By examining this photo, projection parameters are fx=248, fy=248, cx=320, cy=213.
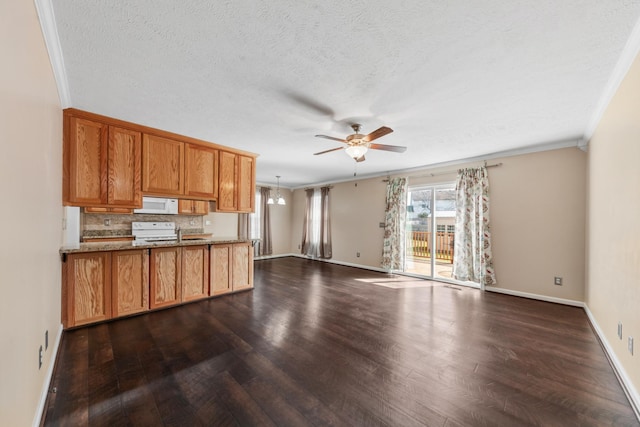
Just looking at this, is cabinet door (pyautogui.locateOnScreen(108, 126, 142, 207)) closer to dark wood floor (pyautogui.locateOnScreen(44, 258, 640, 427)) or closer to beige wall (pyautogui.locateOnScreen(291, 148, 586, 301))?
dark wood floor (pyautogui.locateOnScreen(44, 258, 640, 427))

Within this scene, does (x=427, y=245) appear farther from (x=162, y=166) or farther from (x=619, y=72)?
(x=162, y=166)

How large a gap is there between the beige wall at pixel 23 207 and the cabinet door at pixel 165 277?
1.43m

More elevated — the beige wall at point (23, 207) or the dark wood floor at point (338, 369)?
the beige wall at point (23, 207)

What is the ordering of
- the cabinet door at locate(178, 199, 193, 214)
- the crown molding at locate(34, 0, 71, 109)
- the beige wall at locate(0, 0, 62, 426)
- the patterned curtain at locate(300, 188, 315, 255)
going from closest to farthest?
the beige wall at locate(0, 0, 62, 426) → the crown molding at locate(34, 0, 71, 109) → the cabinet door at locate(178, 199, 193, 214) → the patterned curtain at locate(300, 188, 315, 255)

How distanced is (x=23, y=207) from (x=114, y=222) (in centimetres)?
350

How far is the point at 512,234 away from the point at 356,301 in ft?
9.90

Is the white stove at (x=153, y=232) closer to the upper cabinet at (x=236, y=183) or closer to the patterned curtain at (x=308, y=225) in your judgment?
the upper cabinet at (x=236, y=183)

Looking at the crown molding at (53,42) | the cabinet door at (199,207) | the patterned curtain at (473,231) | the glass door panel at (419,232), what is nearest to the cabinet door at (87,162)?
the crown molding at (53,42)

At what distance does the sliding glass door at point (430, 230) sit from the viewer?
5.35 m

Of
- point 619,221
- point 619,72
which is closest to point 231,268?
point 619,221

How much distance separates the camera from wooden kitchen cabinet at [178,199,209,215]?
15.4 ft

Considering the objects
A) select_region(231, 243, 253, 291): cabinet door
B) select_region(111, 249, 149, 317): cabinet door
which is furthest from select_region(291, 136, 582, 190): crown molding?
select_region(111, 249, 149, 317): cabinet door

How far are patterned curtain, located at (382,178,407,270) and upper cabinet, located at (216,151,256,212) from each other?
329 centimetres

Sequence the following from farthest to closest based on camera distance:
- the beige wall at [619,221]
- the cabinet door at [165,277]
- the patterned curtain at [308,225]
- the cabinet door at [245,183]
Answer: the patterned curtain at [308,225], the cabinet door at [245,183], the cabinet door at [165,277], the beige wall at [619,221]
